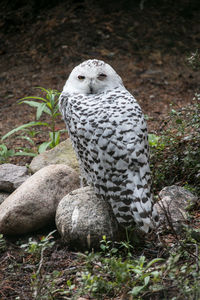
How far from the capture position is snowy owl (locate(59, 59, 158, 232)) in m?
3.17

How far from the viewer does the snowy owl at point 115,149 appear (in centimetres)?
317

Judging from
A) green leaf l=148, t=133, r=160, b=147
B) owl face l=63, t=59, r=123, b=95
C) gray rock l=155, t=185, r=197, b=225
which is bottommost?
gray rock l=155, t=185, r=197, b=225

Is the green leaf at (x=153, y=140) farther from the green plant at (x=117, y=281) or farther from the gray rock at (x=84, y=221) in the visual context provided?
the green plant at (x=117, y=281)

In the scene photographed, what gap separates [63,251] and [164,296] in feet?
3.72

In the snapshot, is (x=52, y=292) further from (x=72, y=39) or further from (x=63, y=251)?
(x=72, y=39)

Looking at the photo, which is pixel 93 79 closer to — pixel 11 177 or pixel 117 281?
pixel 11 177

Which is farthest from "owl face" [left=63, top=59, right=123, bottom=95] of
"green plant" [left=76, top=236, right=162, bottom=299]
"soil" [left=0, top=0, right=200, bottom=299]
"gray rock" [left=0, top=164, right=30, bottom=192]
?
"soil" [left=0, top=0, right=200, bottom=299]

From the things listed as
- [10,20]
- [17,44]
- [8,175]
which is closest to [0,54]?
[17,44]

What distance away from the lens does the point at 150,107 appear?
645 centimetres

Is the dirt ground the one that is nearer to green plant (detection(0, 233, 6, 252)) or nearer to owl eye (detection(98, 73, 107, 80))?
owl eye (detection(98, 73, 107, 80))

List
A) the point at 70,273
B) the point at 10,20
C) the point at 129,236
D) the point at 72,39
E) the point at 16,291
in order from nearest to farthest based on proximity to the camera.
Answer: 1. the point at 16,291
2. the point at 70,273
3. the point at 129,236
4. the point at 72,39
5. the point at 10,20

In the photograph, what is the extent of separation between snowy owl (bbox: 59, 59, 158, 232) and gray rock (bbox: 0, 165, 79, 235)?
0.34 metres

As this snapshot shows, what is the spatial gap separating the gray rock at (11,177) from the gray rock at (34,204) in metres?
0.47

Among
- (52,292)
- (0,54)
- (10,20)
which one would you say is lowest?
(52,292)
